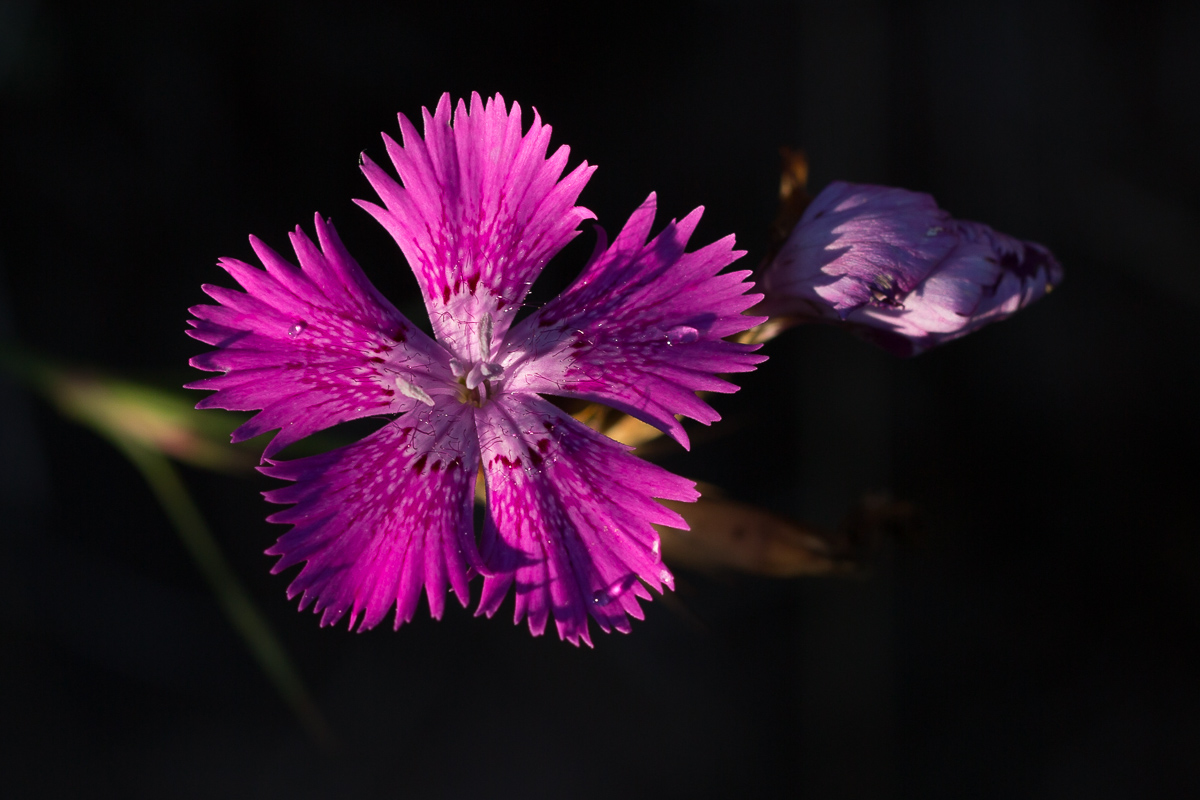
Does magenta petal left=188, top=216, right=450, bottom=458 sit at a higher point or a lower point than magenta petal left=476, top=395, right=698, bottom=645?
higher

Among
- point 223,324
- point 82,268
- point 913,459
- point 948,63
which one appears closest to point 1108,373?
point 913,459

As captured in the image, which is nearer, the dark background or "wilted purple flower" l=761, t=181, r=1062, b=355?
"wilted purple flower" l=761, t=181, r=1062, b=355

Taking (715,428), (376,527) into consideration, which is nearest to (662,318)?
(376,527)

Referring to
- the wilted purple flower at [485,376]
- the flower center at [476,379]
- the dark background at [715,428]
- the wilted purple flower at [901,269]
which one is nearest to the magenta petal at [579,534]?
the wilted purple flower at [485,376]

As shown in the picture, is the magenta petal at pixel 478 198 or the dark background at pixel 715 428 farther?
the dark background at pixel 715 428

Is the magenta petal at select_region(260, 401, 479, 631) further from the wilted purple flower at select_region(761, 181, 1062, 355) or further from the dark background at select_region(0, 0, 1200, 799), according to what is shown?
the dark background at select_region(0, 0, 1200, 799)

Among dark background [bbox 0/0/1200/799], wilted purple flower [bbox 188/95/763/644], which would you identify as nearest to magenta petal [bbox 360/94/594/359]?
wilted purple flower [bbox 188/95/763/644]

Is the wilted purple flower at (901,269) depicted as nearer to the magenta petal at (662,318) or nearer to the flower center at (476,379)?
the magenta petal at (662,318)
